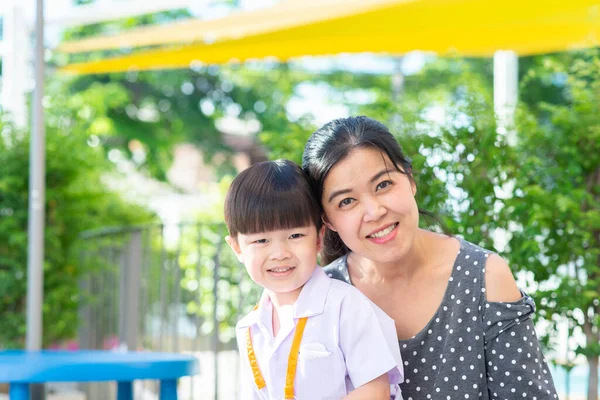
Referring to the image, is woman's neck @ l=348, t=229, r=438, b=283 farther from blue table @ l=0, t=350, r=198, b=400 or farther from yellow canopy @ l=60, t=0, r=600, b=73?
yellow canopy @ l=60, t=0, r=600, b=73

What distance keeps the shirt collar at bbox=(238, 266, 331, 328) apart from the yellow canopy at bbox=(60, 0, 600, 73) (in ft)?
9.01

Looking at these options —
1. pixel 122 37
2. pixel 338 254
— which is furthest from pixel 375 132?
pixel 122 37

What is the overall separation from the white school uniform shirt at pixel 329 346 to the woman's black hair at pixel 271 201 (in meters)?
0.18

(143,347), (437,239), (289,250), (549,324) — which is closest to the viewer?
(289,250)

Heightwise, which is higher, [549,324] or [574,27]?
[574,27]

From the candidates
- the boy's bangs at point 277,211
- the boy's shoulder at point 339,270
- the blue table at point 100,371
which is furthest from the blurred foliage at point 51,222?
the boy's bangs at point 277,211

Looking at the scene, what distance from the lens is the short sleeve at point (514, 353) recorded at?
81.6 inches

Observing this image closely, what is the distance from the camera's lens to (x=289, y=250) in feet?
6.80

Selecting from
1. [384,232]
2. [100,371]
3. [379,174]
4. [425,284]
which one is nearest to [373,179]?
[379,174]

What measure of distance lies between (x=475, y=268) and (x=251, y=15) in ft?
14.6

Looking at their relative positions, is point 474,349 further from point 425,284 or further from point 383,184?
point 383,184

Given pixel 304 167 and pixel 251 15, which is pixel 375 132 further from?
pixel 251 15

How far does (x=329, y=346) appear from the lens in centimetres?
205

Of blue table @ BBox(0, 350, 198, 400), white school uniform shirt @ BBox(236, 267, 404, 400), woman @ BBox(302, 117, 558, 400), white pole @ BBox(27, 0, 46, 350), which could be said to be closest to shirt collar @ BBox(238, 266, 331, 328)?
white school uniform shirt @ BBox(236, 267, 404, 400)
